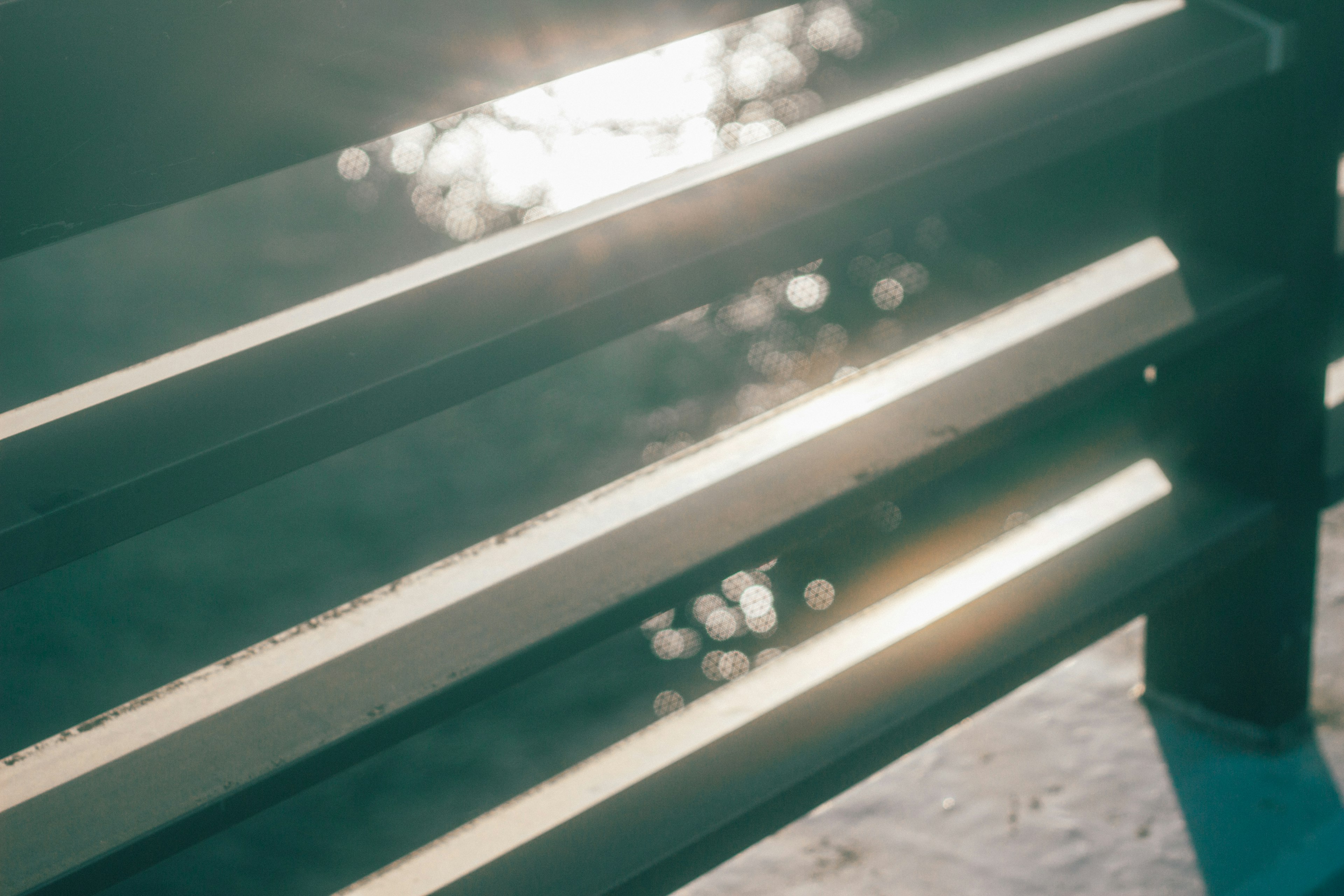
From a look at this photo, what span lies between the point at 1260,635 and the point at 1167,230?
0.51 metres

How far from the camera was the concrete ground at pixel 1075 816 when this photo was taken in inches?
50.3

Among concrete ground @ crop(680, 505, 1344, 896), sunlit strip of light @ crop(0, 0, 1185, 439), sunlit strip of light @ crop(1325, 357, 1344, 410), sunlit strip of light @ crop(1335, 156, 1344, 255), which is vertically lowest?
concrete ground @ crop(680, 505, 1344, 896)

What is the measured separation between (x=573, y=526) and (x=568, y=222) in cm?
26

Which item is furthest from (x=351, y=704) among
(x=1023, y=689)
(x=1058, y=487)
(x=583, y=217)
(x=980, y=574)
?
(x=1058, y=487)

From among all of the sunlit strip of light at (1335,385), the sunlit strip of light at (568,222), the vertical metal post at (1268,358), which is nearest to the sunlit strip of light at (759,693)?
the vertical metal post at (1268,358)

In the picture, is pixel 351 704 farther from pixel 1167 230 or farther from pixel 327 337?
pixel 1167 230

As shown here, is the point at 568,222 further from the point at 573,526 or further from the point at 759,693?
the point at 759,693

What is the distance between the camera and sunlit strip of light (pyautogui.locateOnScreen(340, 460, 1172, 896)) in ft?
3.11

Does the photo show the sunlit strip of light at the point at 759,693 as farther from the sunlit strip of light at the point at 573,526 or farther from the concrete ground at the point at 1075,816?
the concrete ground at the point at 1075,816

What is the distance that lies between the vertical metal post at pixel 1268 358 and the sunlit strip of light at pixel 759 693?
0.14m

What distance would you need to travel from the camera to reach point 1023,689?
1.56 metres

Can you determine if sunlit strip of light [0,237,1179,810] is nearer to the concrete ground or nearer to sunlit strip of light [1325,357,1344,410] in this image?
sunlit strip of light [1325,357,1344,410]

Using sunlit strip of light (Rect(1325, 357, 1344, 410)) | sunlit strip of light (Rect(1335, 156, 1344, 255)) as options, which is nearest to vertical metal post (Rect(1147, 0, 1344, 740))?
sunlit strip of light (Rect(1335, 156, 1344, 255))

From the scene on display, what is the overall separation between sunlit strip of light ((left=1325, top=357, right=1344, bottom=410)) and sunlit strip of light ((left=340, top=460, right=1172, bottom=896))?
288 mm
